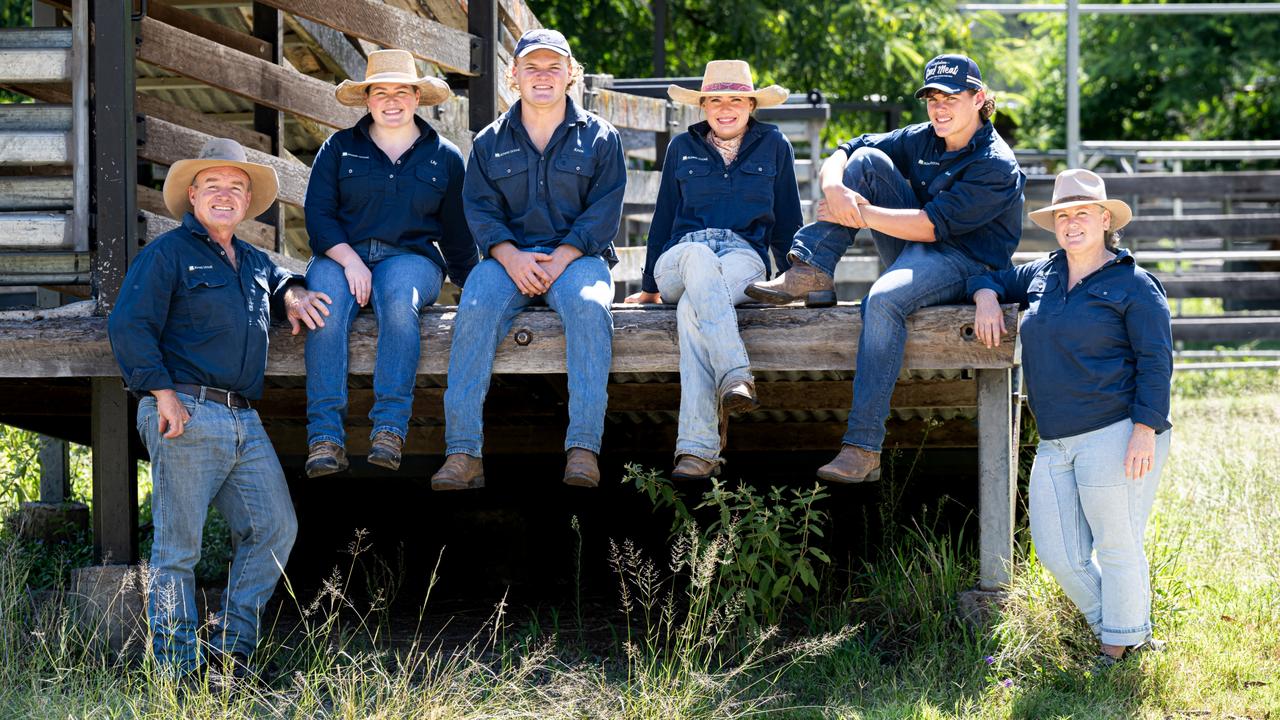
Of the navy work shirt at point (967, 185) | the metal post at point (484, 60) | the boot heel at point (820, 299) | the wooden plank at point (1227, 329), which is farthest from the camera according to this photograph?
the wooden plank at point (1227, 329)

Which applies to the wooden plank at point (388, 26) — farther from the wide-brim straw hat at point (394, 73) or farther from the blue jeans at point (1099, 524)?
the blue jeans at point (1099, 524)

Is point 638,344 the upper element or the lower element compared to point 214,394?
upper

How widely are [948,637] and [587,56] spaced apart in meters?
12.1

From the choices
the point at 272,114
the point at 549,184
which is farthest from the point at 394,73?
the point at 272,114

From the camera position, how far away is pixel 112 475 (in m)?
5.84

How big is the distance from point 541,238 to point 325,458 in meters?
1.22

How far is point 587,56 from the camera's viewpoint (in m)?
16.8

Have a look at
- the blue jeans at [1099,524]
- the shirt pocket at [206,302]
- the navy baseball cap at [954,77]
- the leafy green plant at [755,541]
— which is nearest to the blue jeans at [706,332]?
the leafy green plant at [755,541]

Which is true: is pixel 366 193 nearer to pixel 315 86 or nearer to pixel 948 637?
pixel 315 86

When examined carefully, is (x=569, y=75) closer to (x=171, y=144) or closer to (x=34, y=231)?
(x=171, y=144)

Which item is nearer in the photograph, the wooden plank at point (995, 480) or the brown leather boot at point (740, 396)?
the brown leather boot at point (740, 396)

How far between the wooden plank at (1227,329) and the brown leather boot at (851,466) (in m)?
9.50

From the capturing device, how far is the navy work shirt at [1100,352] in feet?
16.2

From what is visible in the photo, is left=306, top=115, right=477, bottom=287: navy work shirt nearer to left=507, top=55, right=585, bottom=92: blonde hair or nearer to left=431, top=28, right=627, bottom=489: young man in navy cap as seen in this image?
left=431, top=28, right=627, bottom=489: young man in navy cap
